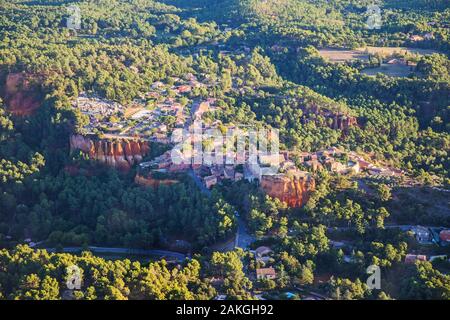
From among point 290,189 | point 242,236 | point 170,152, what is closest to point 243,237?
point 242,236

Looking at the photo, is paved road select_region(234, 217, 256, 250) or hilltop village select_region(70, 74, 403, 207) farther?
hilltop village select_region(70, 74, 403, 207)

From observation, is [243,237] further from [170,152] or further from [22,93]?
[22,93]

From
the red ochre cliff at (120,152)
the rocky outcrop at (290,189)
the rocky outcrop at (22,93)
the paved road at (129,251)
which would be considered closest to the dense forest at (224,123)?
the rocky outcrop at (22,93)

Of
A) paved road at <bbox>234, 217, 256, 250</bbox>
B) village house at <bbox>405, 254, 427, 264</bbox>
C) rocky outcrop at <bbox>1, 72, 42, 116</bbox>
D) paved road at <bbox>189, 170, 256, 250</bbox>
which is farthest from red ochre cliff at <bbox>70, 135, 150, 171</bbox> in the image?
village house at <bbox>405, 254, 427, 264</bbox>

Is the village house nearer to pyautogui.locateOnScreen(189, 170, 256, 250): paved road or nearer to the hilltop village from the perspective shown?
the hilltop village

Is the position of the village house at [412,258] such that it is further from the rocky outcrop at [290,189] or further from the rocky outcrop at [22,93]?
the rocky outcrop at [22,93]

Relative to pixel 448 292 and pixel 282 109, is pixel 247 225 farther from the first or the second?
pixel 282 109
